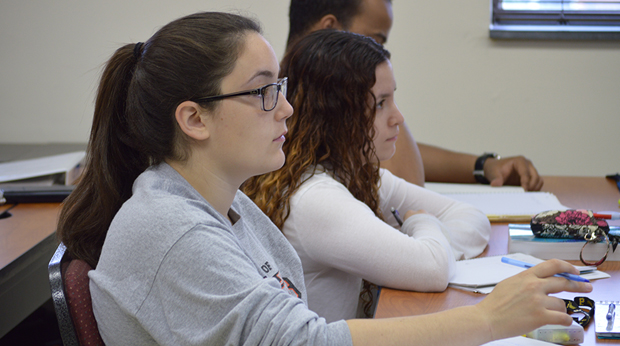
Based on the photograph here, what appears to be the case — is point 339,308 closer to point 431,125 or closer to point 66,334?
point 66,334

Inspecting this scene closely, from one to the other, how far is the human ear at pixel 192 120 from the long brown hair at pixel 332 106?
0.42 metres

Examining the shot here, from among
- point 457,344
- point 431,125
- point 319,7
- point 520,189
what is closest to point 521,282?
point 457,344

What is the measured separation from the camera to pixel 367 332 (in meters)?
0.72

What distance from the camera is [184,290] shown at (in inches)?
26.3

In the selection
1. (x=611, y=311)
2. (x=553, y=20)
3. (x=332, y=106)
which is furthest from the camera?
(x=553, y=20)

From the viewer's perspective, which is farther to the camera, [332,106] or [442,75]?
[442,75]

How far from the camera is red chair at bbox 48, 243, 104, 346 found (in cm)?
74

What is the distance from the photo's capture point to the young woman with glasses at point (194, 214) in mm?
672

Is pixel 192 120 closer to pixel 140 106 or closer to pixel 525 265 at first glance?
pixel 140 106

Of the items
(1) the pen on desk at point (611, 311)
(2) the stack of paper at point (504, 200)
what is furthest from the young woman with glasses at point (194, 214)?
(2) the stack of paper at point (504, 200)

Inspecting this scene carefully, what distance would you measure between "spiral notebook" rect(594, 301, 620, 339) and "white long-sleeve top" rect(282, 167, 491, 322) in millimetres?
260

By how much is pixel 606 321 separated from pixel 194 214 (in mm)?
638

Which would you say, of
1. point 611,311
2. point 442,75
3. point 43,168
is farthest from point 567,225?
point 442,75

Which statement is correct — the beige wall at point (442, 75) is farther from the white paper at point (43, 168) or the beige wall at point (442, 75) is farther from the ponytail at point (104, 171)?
the ponytail at point (104, 171)
